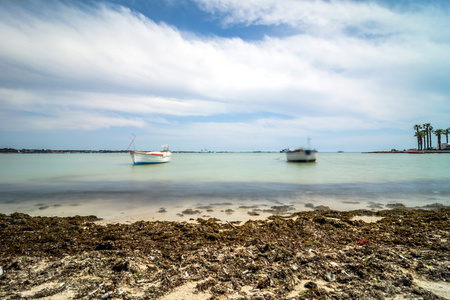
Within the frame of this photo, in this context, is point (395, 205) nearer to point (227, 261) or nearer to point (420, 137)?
point (227, 261)

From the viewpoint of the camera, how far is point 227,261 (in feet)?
15.4

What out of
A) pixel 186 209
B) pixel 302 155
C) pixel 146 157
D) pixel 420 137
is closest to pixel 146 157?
pixel 146 157

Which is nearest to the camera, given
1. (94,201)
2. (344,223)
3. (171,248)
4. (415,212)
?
(171,248)

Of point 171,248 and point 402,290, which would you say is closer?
point 402,290

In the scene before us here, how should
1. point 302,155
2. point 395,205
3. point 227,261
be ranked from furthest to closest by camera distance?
point 302,155 < point 395,205 < point 227,261

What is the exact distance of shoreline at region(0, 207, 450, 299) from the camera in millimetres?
3746

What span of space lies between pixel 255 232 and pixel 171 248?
248cm

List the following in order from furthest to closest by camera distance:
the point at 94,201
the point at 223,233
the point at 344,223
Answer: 1. the point at 94,201
2. the point at 344,223
3. the point at 223,233

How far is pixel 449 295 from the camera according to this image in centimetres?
353

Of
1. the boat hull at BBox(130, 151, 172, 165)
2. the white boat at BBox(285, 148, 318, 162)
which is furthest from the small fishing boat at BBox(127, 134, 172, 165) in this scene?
the white boat at BBox(285, 148, 318, 162)

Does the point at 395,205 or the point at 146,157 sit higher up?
the point at 146,157

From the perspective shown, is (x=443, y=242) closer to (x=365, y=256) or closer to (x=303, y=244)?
(x=365, y=256)

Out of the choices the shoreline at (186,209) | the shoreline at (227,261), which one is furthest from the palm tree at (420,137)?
the shoreline at (227,261)

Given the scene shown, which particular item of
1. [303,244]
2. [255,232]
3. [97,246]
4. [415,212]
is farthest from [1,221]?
[415,212]
